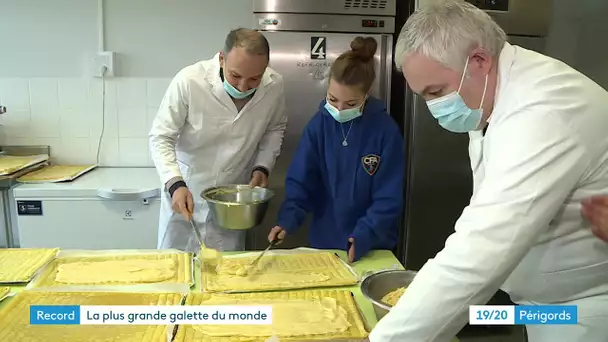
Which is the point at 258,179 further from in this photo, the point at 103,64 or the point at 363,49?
the point at 103,64

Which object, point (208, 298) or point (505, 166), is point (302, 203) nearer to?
point (208, 298)

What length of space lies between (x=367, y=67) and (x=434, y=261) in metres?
0.93

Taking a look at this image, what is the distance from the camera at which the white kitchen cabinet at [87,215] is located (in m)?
2.37

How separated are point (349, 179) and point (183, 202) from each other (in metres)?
0.58

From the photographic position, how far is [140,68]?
114 inches

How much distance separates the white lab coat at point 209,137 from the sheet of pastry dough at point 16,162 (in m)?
0.82

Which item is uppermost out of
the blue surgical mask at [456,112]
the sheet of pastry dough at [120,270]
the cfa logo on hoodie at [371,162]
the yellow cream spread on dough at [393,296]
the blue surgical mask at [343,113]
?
the blue surgical mask at [456,112]

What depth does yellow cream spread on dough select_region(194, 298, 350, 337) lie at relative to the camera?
3.94 ft

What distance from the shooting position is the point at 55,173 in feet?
8.70

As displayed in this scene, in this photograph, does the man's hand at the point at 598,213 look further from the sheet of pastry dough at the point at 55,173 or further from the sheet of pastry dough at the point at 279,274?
the sheet of pastry dough at the point at 55,173

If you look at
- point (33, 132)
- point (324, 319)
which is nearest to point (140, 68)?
point (33, 132)

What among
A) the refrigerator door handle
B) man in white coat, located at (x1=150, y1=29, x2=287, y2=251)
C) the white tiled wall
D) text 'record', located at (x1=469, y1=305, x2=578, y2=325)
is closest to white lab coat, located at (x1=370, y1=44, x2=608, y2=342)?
text 'record', located at (x1=469, y1=305, x2=578, y2=325)

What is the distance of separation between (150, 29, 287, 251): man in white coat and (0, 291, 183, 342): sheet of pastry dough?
0.57 m

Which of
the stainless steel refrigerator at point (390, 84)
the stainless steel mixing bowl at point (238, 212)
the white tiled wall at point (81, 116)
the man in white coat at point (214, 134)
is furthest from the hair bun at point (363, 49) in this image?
the white tiled wall at point (81, 116)
